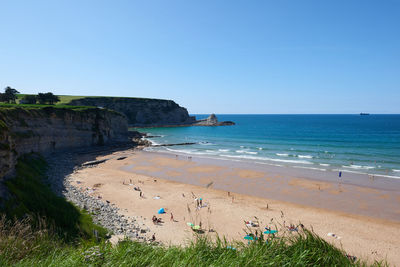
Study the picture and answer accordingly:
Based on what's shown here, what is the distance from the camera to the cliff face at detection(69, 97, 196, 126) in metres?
108

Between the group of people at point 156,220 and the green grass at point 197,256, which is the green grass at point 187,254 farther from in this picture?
the group of people at point 156,220

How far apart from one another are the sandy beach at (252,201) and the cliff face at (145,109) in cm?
8101

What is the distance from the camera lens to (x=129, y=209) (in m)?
19.2

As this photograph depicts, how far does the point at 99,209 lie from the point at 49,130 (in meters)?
27.9

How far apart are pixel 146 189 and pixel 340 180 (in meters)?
23.4

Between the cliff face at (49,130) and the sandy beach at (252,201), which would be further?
the cliff face at (49,130)

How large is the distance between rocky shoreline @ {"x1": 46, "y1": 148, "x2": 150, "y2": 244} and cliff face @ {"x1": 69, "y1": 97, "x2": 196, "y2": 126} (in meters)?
83.0

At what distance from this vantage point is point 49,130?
38.2 m

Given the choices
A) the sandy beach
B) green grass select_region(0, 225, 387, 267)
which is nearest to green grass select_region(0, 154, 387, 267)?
green grass select_region(0, 225, 387, 267)

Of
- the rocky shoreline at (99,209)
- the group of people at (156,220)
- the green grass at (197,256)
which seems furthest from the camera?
the group of people at (156,220)

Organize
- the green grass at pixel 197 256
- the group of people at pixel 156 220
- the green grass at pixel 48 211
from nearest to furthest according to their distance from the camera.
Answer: the green grass at pixel 197 256
the green grass at pixel 48 211
the group of people at pixel 156 220

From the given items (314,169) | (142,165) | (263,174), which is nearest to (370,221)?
(263,174)

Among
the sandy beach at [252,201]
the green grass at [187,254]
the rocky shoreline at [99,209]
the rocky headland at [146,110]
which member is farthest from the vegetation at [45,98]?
the green grass at [187,254]

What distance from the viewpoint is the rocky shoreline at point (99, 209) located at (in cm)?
1480
